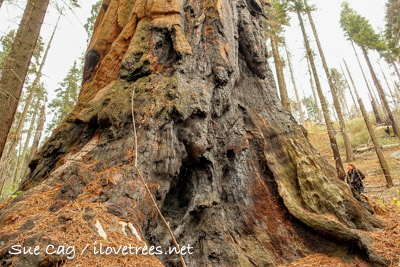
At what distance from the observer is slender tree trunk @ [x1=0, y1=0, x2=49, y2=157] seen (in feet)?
14.2

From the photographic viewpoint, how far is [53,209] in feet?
9.70

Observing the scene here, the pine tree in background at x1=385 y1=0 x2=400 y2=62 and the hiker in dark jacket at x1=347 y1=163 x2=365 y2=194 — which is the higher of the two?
the pine tree in background at x1=385 y1=0 x2=400 y2=62

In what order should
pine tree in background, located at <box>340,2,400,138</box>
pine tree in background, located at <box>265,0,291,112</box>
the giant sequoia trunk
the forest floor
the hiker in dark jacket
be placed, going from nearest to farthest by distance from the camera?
the giant sequoia trunk → the forest floor → the hiker in dark jacket → pine tree in background, located at <box>265,0,291,112</box> → pine tree in background, located at <box>340,2,400,138</box>

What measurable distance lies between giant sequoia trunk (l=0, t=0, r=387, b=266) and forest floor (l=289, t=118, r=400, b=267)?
32 centimetres

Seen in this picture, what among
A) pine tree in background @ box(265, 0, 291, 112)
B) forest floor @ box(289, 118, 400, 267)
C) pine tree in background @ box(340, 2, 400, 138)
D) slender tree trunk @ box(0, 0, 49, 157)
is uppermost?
pine tree in background @ box(340, 2, 400, 138)

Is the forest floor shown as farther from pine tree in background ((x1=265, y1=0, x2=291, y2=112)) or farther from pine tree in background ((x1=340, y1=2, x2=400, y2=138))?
pine tree in background ((x1=340, y1=2, x2=400, y2=138))

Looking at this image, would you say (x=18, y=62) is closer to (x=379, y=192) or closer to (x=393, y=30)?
(x=379, y=192)

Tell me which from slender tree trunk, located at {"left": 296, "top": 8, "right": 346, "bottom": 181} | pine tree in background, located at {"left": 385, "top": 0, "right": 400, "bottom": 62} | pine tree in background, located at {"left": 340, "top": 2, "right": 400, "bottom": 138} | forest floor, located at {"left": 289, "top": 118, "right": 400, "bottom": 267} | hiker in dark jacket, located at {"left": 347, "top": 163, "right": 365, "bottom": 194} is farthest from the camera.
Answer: pine tree in background, located at {"left": 340, "top": 2, "right": 400, "bottom": 138}

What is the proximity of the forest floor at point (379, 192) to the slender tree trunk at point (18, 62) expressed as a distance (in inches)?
256

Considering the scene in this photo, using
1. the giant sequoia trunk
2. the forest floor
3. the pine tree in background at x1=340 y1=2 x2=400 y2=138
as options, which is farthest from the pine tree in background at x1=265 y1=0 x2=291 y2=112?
the pine tree in background at x1=340 y1=2 x2=400 y2=138

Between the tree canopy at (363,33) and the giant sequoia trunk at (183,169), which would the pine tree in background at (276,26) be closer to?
the giant sequoia trunk at (183,169)

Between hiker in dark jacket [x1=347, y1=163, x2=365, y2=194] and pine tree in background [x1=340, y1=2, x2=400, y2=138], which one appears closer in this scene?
hiker in dark jacket [x1=347, y1=163, x2=365, y2=194]

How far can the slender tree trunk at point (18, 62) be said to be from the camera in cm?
433

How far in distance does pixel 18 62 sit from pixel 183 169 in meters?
4.21
